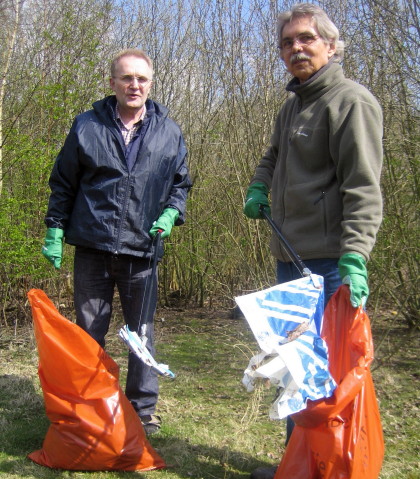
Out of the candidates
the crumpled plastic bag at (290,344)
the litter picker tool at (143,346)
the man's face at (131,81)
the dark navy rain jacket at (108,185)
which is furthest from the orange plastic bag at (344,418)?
the man's face at (131,81)

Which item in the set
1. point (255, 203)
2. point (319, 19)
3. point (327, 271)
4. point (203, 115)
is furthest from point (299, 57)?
point (203, 115)

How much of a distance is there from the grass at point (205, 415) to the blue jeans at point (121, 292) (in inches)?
11.6

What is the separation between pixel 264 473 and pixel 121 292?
1.10 meters

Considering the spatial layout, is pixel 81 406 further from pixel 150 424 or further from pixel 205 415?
pixel 205 415

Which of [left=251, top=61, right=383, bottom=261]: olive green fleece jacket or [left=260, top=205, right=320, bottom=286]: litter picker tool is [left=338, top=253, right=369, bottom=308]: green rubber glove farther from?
[left=260, top=205, right=320, bottom=286]: litter picker tool

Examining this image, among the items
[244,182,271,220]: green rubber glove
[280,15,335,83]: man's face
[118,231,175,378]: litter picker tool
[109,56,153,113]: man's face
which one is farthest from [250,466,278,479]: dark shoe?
[109,56,153,113]: man's face

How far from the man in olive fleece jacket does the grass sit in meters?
0.58

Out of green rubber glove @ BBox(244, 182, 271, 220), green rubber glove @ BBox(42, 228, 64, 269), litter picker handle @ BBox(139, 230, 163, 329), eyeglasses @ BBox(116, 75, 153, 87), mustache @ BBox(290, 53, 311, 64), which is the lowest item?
litter picker handle @ BBox(139, 230, 163, 329)

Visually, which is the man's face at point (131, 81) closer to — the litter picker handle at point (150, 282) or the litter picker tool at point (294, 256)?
the litter picker handle at point (150, 282)

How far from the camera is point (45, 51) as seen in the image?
19.2 ft

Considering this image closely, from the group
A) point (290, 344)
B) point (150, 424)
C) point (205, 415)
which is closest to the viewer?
point (290, 344)

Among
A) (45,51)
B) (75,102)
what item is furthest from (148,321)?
(45,51)

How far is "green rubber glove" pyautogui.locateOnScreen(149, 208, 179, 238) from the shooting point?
A: 289cm

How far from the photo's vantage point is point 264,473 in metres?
2.56
